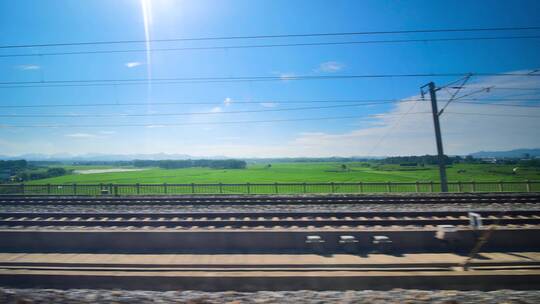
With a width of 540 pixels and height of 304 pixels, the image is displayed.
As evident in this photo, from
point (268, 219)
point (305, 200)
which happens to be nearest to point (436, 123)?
point (305, 200)

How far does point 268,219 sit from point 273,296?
Answer: 605cm

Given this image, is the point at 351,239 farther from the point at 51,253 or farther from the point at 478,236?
the point at 51,253

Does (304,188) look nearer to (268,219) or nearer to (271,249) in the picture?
(268,219)

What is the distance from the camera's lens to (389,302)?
5062 mm

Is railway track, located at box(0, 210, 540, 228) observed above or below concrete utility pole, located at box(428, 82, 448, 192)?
below

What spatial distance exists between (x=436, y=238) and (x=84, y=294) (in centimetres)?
1018

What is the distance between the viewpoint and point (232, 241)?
838cm

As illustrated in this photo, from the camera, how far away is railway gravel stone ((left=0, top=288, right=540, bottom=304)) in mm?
5145

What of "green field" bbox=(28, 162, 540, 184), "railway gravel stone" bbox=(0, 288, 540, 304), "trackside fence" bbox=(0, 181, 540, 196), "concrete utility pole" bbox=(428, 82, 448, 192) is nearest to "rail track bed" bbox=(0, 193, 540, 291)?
"railway gravel stone" bbox=(0, 288, 540, 304)

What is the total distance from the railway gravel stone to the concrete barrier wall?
265 cm

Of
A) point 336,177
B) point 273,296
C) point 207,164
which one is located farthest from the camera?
point 207,164

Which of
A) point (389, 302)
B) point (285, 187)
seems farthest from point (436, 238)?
point (285, 187)

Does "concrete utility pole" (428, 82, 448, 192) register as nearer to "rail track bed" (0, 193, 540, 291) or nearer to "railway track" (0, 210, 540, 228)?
"rail track bed" (0, 193, 540, 291)

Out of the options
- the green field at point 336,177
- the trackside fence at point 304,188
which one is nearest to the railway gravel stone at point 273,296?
the trackside fence at point 304,188
